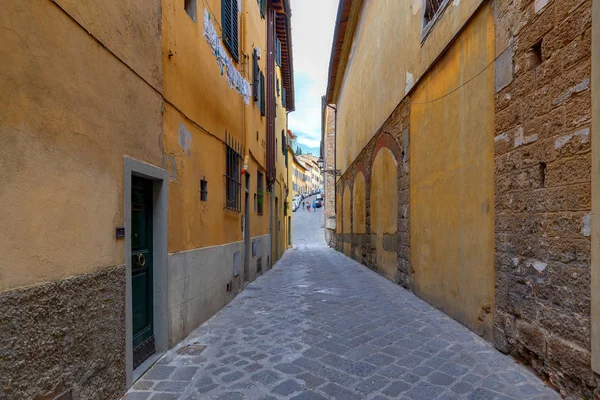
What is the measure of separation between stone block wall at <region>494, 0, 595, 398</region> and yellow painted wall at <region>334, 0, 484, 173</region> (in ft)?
4.40

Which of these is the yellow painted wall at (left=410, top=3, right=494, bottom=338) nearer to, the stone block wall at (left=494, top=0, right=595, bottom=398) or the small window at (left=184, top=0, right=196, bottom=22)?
the stone block wall at (left=494, top=0, right=595, bottom=398)

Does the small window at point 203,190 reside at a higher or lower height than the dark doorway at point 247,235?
higher

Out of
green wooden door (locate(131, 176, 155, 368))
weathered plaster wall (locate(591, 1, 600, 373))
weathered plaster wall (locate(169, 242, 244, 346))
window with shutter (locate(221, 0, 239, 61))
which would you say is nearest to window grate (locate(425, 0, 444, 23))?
window with shutter (locate(221, 0, 239, 61))

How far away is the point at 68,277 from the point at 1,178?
0.75 metres

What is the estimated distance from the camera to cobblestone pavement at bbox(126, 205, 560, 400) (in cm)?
294

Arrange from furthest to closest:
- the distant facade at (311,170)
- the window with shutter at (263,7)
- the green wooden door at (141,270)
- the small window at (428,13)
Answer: the distant facade at (311,170)
the window with shutter at (263,7)
the small window at (428,13)
the green wooden door at (141,270)

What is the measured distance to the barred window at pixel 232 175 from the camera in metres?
6.34

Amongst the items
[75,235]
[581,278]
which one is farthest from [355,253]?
[75,235]

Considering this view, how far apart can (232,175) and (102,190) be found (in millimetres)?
4090

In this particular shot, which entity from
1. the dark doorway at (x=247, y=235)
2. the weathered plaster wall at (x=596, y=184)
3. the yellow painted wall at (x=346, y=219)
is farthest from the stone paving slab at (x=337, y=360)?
the yellow painted wall at (x=346, y=219)

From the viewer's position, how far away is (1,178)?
6.06ft

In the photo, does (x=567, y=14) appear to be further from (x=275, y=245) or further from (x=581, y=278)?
(x=275, y=245)

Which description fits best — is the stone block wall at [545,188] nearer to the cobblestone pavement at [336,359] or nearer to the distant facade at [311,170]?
the cobblestone pavement at [336,359]

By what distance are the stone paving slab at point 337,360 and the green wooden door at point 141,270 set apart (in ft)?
0.78
